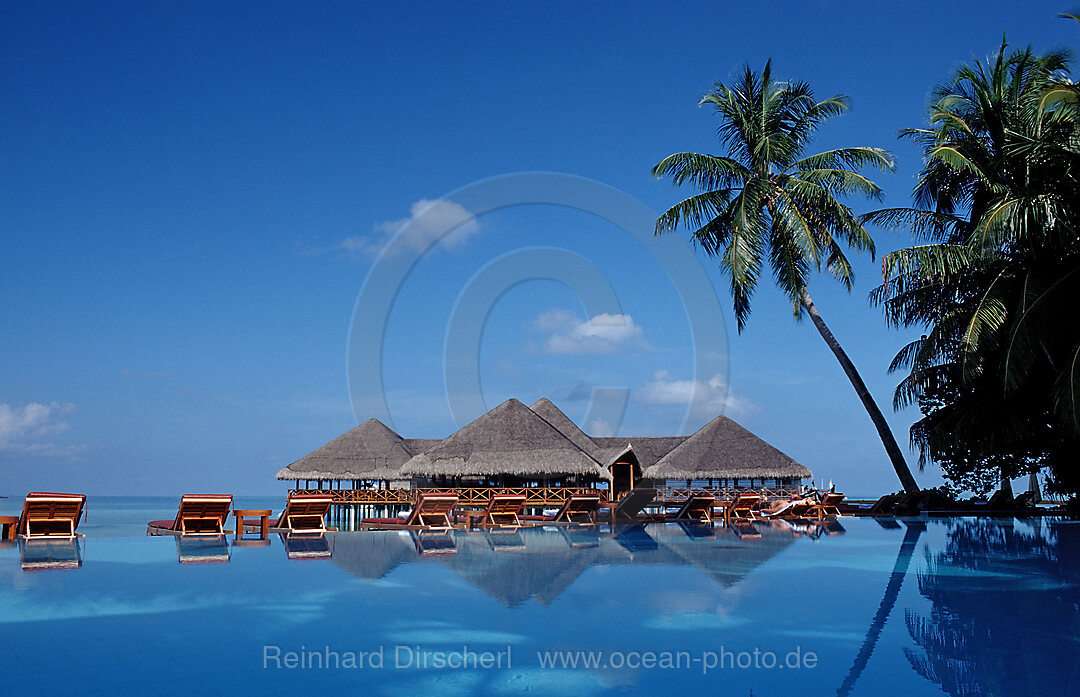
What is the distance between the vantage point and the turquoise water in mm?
4484

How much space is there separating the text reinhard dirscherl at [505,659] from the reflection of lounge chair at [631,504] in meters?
12.8

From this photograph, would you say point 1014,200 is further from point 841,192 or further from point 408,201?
point 408,201

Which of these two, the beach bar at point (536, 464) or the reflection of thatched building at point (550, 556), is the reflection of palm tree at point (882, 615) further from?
the beach bar at point (536, 464)

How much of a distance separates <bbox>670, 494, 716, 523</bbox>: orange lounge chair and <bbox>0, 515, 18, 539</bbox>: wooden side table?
11940 mm

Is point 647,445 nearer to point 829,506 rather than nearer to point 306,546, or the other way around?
point 829,506

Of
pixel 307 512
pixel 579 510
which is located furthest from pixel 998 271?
pixel 307 512

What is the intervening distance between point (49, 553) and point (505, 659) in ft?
23.8

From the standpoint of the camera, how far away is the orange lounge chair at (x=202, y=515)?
39.1 ft

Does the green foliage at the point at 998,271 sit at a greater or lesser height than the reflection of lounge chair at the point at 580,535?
greater

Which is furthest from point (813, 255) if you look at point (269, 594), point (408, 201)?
point (269, 594)

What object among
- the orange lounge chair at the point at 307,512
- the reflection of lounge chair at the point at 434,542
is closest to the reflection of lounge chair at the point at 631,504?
the reflection of lounge chair at the point at 434,542

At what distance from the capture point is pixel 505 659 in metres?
4.96

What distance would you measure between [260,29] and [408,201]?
8.20 metres

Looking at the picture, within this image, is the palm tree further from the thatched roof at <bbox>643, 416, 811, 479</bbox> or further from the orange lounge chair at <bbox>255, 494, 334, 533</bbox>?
the orange lounge chair at <bbox>255, 494, 334, 533</bbox>
